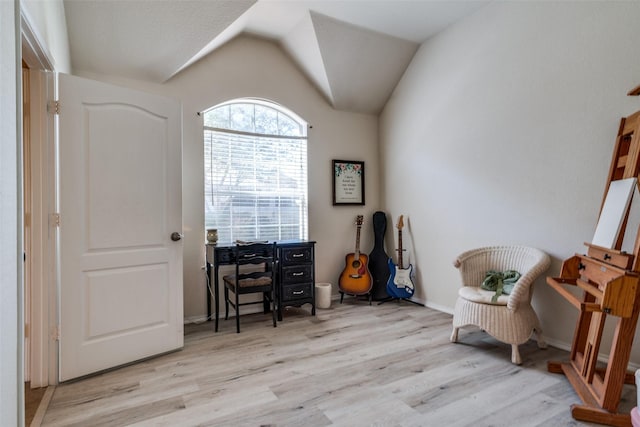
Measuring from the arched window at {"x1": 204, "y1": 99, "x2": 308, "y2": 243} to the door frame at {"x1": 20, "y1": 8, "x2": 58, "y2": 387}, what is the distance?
1483 mm

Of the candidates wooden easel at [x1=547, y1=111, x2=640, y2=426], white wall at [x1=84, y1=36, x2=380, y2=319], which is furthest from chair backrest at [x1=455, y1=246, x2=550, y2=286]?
white wall at [x1=84, y1=36, x2=380, y2=319]

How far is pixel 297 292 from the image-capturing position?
11.9 ft

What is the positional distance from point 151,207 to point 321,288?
81.4 inches

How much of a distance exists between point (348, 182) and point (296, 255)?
1.32 m

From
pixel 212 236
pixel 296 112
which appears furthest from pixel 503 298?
pixel 296 112

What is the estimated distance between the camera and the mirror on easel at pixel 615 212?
2.00 m

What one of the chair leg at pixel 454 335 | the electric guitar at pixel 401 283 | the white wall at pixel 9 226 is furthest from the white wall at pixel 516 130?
the white wall at pixel 9 226

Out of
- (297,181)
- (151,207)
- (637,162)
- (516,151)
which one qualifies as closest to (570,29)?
(516,151)

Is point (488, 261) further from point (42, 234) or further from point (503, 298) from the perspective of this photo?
point (42, 234)

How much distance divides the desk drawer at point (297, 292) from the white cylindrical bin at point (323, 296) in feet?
0.95

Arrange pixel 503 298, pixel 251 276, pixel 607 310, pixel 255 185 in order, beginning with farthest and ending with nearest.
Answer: pixel 255 185 → pixel 251 276 → pixel 503 298 → pixel 607 310

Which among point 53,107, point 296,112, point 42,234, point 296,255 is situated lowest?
point 296,255

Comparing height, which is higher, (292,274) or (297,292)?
(292,274)

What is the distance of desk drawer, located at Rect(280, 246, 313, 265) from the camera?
3.59 meters
